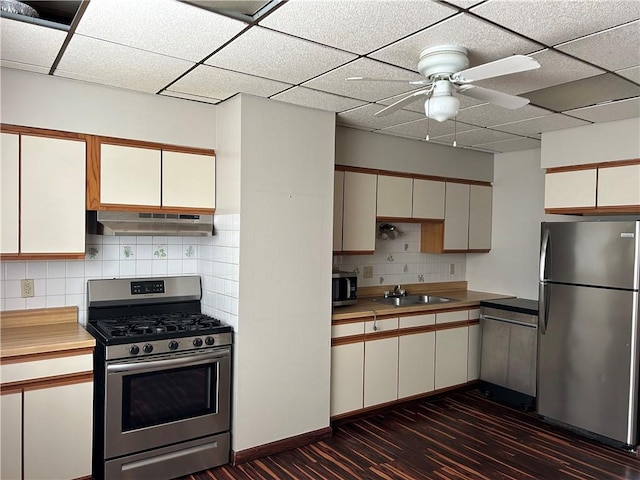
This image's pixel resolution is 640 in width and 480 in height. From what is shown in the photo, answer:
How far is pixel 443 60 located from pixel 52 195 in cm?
235

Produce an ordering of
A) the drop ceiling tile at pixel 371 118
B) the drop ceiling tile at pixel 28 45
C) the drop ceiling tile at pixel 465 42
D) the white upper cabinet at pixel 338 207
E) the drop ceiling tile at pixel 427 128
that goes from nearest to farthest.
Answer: the drop ceiling tile at pixel 465 42, the drop ceiling tile at pixel 28 45, the drop ceiling tile at pixel 371 118, the drop ceiling tile at pixel 427 128, the white upper cabinet at pixel 338 207

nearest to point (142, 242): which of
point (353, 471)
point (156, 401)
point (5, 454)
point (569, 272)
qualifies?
point (156, 401)

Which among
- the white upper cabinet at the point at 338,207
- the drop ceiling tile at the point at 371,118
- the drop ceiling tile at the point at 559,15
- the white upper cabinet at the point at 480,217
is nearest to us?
the drop ceiling tile at the point at 559,15

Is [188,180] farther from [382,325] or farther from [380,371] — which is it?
[380,371]

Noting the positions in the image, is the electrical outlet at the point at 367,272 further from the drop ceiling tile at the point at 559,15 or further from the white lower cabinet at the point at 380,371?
the drop ceiling tile at the point at 559,15

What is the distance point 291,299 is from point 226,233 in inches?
25.4

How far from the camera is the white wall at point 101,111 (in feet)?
9.46

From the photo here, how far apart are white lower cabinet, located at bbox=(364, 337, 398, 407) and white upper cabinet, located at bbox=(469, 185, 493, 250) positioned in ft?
5.50

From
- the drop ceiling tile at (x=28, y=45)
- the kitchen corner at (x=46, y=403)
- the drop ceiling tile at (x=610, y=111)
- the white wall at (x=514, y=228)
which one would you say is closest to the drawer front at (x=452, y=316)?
the white wall at (x=514, y=228)

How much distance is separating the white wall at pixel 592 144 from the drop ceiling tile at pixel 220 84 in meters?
2.38

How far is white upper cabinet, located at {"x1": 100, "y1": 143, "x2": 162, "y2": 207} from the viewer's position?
3.15 meters

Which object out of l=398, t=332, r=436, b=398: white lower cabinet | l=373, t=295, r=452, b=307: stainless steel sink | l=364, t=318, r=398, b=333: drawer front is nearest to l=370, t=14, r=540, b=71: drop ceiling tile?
l=364, t=318, r=398, b=333: drawer front

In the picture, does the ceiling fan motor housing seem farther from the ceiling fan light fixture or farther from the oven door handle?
the oven door handle

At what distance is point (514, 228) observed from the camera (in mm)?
5188
